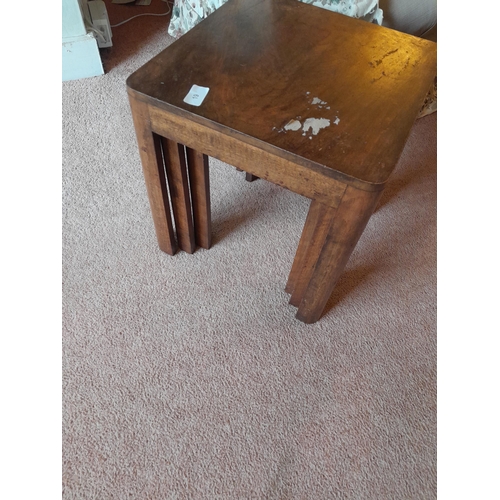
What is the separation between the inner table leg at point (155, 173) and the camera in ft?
2.52

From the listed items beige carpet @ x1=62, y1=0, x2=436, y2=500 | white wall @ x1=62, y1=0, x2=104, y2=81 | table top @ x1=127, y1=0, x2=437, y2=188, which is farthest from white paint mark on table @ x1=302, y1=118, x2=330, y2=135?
white wall @ x1=62, y1=0, x2=104, y2=81

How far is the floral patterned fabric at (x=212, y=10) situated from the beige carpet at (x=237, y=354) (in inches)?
21.5

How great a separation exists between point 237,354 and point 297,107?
59 centimetres

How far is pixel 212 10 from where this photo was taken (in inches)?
55.9

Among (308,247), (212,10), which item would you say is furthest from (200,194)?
(212,10)

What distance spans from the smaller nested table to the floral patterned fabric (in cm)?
35

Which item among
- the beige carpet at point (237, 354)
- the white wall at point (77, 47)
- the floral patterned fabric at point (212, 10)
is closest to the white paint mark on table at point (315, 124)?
the beige carpet at point (237, 354)

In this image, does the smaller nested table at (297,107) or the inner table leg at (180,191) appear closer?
the smaller nested table at (297,107)

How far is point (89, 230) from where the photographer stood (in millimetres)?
1173

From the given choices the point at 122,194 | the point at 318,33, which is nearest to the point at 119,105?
the point at 122,194

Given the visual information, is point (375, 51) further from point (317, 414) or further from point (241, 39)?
point (317, 414)

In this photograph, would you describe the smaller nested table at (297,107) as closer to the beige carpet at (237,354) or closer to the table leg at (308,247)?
the table leg at (308,247)

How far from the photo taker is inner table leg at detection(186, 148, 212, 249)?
3.03 feet

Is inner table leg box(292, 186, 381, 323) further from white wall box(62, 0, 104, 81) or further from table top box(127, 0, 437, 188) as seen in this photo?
white wall box(62, 0, 104, 81)
